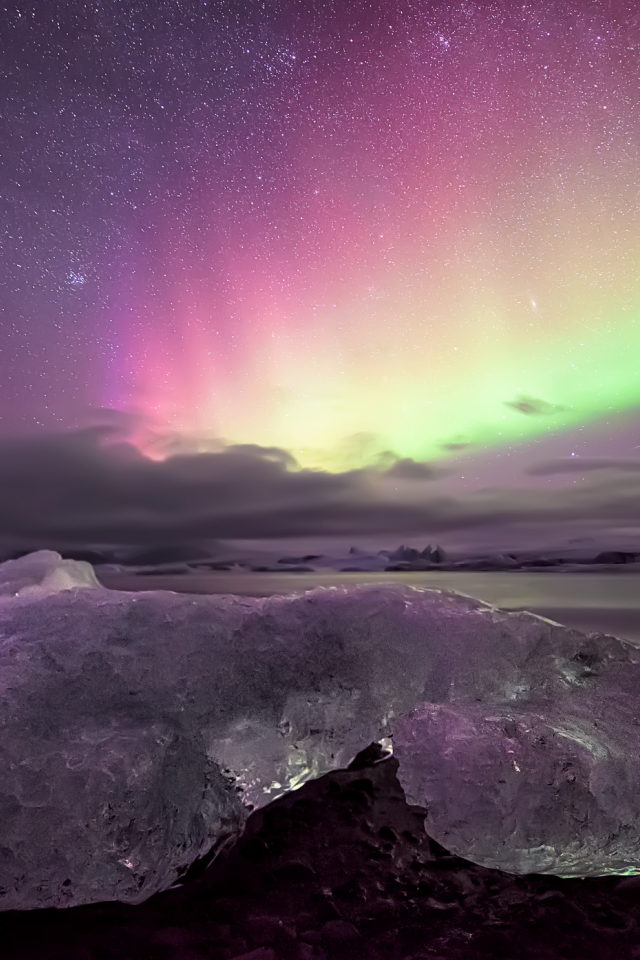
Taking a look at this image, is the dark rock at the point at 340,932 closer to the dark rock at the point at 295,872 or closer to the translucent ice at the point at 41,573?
the dark rock at the point at 295,872

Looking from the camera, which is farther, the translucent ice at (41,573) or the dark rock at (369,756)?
the translucent ice at (41,573)

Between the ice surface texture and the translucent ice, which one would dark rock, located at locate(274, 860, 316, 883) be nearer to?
the ice surface texture

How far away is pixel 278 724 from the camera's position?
2.88 meters

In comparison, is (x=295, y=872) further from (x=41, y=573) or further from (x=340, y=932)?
(x=41, y=573)

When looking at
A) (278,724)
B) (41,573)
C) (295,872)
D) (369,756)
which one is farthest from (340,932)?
(41,573)

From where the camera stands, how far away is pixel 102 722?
101 inches

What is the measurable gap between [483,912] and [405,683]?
1.12m

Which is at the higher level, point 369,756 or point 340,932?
point 369,756

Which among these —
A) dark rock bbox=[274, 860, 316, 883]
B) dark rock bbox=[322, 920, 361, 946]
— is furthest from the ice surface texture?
dark rock bbox=[322, 920, 361, 946]

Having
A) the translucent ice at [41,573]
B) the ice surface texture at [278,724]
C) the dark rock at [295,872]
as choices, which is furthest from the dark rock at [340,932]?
the translucent ice at [41,573]

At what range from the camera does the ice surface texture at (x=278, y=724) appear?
2.23m

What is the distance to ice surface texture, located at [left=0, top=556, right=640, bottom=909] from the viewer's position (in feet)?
7.32

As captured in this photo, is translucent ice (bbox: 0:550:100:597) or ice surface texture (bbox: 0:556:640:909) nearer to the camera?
ice surface texture (bbox: 0:556:640:909)

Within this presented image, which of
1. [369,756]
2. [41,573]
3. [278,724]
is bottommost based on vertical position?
[369,756]
